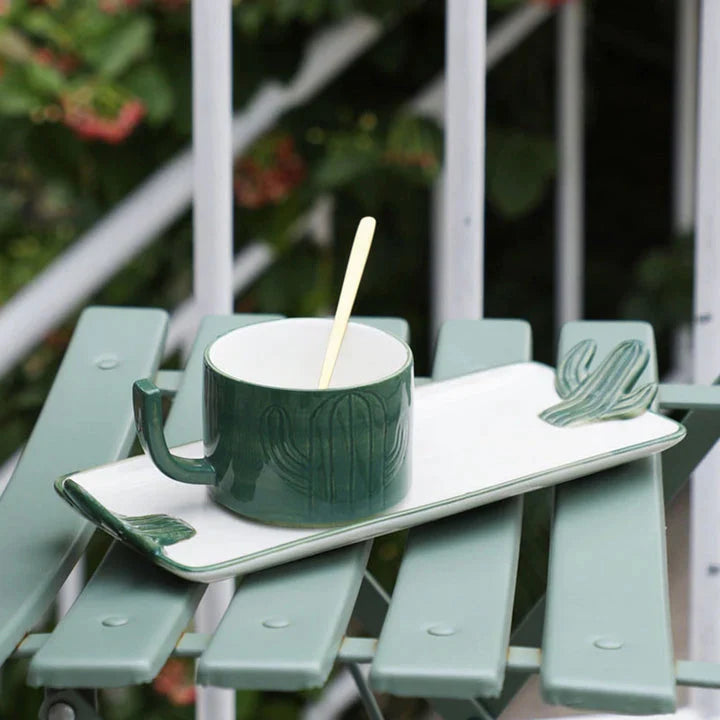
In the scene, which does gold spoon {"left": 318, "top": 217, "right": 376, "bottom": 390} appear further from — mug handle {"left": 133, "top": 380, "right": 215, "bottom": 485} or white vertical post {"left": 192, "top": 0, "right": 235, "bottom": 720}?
white vertical post {"left": 192, "top": 0, "right": 235, "bottom": 720}

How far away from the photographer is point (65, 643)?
0.79 m

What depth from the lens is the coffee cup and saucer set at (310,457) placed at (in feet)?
2.81

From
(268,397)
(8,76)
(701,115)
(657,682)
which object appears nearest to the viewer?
(657,682)

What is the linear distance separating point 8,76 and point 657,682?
1.53 m

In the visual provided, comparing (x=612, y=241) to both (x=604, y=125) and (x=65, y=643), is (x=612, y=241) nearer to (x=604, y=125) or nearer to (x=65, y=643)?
(x=604, y=125)

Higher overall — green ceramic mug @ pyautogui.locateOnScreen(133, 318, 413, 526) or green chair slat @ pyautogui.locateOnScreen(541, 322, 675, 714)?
green ceramic mug @ pyautogui.locateOnScreen(133, 318, 413, 526)

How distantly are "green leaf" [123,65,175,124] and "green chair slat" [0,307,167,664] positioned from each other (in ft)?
2.97

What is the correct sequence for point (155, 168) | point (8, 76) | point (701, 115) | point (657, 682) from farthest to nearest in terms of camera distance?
point (155, 168)
point (8, 76)
point (701, 115)
point (657, 682)

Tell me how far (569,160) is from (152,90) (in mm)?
756

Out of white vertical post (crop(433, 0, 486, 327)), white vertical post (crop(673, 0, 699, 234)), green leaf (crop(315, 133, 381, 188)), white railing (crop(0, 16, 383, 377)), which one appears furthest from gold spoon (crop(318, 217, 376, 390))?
white vertical post (crop(673, 0, 699, 234))

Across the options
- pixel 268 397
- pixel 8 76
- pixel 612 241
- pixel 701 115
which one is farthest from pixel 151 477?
pixel 612 241

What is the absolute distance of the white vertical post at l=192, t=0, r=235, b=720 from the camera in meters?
1.36

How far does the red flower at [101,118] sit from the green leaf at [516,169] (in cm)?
60

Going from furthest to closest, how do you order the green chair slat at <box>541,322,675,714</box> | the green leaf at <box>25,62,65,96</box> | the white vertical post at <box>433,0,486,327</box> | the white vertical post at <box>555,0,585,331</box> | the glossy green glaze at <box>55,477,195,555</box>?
1. the white vertical post at <box>555,0,585,331</box>
2. the green leaf at <box>25,62,65,96</box>
3. the white vertical post at <box>433,0,486,327</box>
4. the glossy green glaze at <box>55,477,195,555</box>
5. the green chair slat at <box>541,322,675,714</box>
